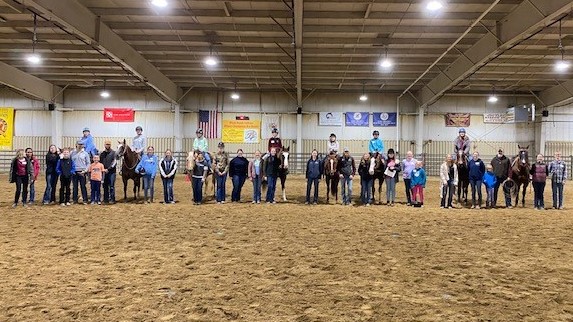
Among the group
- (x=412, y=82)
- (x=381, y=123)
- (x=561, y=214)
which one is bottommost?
(x=561, y=214)

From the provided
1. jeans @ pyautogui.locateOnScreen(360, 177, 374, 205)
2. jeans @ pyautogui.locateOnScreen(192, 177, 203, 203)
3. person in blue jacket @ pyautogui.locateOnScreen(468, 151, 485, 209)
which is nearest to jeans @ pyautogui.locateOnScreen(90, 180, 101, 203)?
jeans @ pyautogui.locateOnScreen(192, 177, 203, 203)

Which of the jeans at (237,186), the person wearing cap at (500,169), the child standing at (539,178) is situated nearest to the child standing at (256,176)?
the jeans at (237,186)

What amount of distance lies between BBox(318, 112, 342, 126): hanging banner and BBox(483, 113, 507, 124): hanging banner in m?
10.1

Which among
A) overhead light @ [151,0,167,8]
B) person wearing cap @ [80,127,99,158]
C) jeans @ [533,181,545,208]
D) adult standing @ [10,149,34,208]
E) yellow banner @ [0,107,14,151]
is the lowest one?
jeans @ [533,181,545,208]

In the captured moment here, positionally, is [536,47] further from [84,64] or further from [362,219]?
[84,64]

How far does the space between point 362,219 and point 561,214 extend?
5.63 meters

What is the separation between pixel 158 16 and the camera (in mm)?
16125

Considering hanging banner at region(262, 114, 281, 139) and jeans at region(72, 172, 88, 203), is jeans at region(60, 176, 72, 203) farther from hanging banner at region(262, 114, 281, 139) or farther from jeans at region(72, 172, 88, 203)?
hanging banner at region(262, 114, 281, 139)

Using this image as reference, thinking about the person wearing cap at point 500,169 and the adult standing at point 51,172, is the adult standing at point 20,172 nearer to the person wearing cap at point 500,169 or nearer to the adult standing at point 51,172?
the adult standing at point 51,172

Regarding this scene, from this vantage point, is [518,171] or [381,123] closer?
[518,171]

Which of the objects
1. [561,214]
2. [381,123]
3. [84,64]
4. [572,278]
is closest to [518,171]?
[561,214]

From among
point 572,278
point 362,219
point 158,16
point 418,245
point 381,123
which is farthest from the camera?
point 381,123

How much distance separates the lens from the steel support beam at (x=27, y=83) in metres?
23.1

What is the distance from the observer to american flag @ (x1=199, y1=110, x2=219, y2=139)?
29.4 meters
